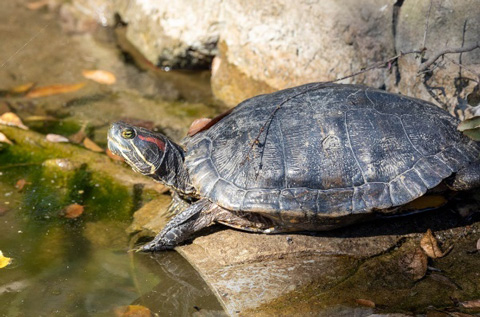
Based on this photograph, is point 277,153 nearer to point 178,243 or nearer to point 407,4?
point 178,243

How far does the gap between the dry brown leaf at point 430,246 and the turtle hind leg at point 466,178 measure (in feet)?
1.62

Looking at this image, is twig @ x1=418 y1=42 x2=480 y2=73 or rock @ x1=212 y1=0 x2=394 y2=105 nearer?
twig @ x1=418 y1=42 x2=480 y2=73

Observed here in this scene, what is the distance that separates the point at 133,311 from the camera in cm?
411

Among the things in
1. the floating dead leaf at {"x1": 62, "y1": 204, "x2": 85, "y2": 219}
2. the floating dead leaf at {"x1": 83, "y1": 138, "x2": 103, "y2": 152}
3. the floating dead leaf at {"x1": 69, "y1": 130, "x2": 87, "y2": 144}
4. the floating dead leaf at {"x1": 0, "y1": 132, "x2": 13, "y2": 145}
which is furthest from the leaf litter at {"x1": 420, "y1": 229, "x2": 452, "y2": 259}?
the floating dead leaf at {"x1": 0, "y1": 132, "x2": 13, "y2": 145}

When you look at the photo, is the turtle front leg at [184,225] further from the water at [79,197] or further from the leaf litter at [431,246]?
the leaf litter at [431,246]

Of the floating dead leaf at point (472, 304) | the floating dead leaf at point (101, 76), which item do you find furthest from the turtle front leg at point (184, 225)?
the floating dead leaf at point (101, 76)

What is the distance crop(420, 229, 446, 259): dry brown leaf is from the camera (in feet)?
15.1

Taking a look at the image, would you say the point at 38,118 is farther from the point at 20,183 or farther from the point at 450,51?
the point at 450,51

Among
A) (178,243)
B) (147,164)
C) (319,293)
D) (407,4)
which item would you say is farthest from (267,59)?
(319,293)

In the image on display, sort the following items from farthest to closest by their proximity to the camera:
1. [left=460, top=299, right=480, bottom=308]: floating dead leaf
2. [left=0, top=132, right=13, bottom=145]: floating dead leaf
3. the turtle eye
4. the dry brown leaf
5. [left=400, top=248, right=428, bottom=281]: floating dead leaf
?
[left=0, top=132, right=13, bottom=145]: floating dead leaf, the turtle eye, the dry brown leaf, [left=400, top=248, right=428, bottom=281]: floating dead leaf, [left=460, top=299, right=480, bottom=308]: floating dead leaf

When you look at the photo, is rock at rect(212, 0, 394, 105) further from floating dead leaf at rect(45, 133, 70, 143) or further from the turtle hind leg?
floating dead leaf at rect(45, 133, 70, 143)

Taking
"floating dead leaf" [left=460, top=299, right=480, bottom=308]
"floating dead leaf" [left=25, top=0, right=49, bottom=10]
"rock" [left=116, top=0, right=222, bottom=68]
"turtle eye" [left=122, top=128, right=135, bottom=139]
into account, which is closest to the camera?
"floating dead leaf" [left=460, top=299, right=480, bottom=308]

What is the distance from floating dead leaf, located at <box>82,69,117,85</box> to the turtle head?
2.92 metres

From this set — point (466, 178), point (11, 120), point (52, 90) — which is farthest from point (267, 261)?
point (52, 90)
